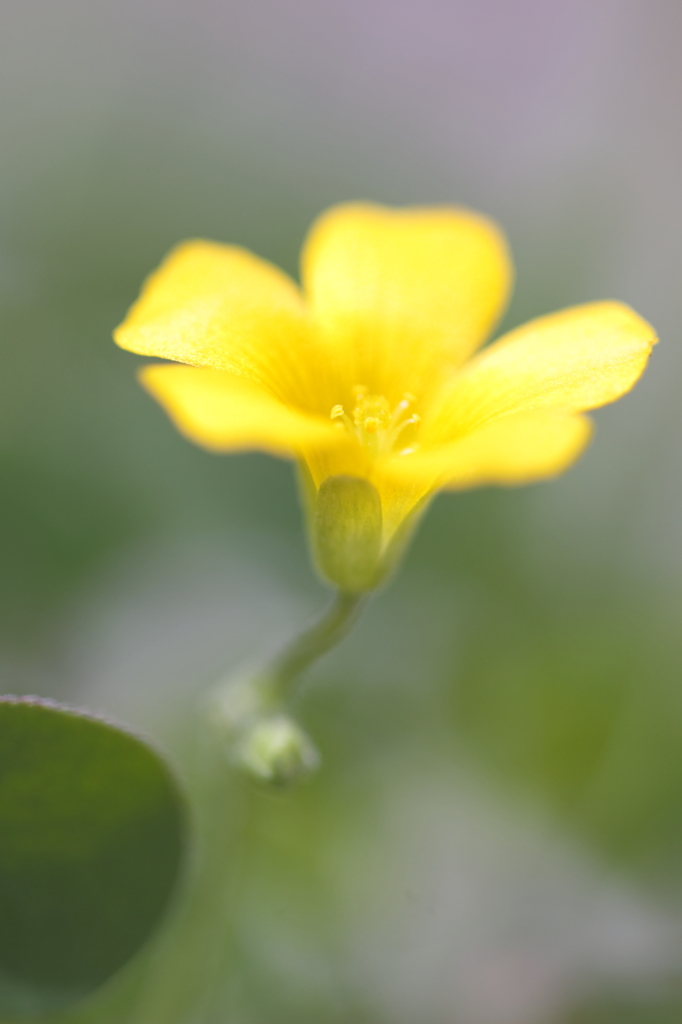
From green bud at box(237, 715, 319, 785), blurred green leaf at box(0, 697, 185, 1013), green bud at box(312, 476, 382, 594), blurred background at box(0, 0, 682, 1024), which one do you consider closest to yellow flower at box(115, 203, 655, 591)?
green bud at box(312, 476, 382, 594)

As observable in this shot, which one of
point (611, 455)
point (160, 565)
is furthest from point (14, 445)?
point (611, 455)

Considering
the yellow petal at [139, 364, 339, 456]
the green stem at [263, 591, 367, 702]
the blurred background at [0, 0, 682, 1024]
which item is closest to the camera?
the yellow petal at [139, 364, 339, 456]

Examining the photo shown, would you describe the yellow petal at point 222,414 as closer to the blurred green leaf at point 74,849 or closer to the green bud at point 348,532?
the green bud at point 348,532

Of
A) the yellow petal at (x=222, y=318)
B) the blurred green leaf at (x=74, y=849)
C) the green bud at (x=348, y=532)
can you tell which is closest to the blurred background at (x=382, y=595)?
the blurred green leaf at (x=74, y=849)

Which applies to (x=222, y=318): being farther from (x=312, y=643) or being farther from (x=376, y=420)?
(x=312, y=643)

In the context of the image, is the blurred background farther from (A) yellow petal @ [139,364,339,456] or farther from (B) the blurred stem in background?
(A) yellow petal @ [139,364,339,456]

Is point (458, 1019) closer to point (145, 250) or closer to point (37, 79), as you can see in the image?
point (145, 250)

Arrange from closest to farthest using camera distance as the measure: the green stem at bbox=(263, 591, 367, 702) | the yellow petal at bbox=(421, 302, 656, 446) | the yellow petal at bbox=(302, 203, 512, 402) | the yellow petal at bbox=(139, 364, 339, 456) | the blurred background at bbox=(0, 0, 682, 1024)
→ 1. the yellow petal at bbox=(139, 364, 339, 456)
2. the yellow petal at bbox=(421, 302, 656, 446)
3. the green stem at bbox=(263, 591, 367, 702)
4. the yellow petal at bbox=(302, 203, 512, 402)
5. the blurred background at bbox=(0, 0, 682, 1024)
